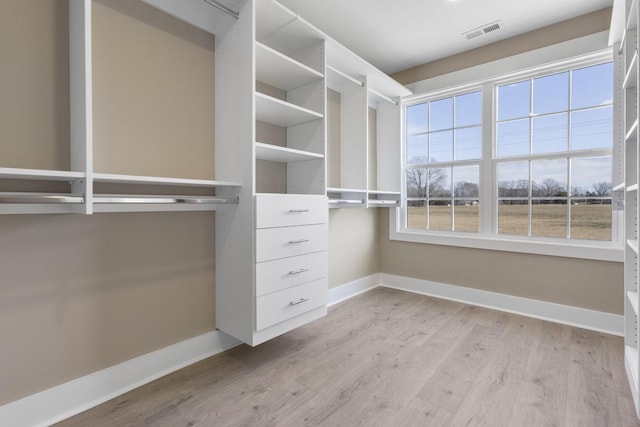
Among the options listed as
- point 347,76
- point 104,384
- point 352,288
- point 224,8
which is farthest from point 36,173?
point 352,288

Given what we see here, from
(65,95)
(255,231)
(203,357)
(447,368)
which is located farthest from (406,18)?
(203,357)

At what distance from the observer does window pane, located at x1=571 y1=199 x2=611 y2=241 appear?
8.65ft

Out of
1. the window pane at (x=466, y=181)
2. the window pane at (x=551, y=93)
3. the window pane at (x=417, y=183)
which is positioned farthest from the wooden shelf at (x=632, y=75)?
the window pane at (x=417, y=183)

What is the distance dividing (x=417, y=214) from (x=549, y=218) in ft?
4.20

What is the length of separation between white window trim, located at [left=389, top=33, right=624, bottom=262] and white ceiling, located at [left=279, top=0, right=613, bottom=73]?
255 mm

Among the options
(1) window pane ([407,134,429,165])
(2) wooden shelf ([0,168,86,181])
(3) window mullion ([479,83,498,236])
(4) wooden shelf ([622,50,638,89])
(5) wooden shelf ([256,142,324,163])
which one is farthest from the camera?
(1) window pane ([407,134,429,165])

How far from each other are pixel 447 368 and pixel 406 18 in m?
2.74

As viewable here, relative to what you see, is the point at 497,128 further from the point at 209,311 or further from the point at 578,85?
the point at 209,311

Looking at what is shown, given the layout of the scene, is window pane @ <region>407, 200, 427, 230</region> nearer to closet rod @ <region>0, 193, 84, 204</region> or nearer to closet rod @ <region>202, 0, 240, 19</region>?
closet rod @ <region>202, 0, 240, 19</region>

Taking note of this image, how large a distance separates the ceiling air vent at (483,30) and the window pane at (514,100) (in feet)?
1.83

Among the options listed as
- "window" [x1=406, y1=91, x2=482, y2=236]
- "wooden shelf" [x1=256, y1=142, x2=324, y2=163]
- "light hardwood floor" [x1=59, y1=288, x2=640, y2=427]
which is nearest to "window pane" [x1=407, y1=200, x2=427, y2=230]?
"window" [x1=406, y1=91, x2=482, y2=236]

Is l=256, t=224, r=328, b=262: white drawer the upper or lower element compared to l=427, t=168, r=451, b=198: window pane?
lower

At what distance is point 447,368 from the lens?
2.01 m

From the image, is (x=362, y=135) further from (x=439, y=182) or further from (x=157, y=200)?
(x=157, y=200)
